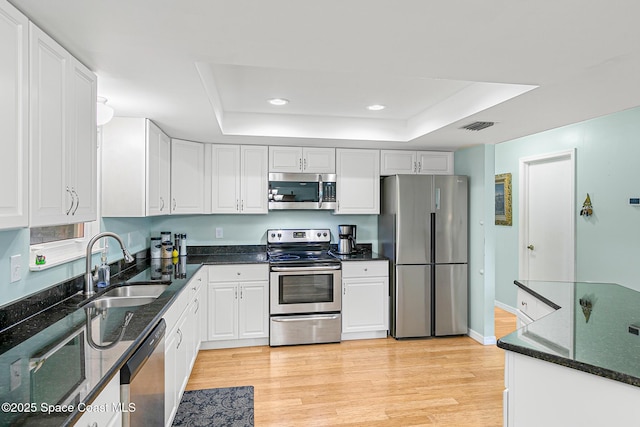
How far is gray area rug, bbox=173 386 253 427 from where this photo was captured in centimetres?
246

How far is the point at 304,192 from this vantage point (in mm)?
4145

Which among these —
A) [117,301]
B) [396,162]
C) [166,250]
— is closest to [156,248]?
[166,250]

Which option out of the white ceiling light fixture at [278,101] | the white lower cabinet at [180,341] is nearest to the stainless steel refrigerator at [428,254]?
the white ceiling light fixture at [278,101]

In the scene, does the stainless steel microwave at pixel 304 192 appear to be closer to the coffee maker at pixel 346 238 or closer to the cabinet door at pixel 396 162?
the coffee maker at pixel 346 238

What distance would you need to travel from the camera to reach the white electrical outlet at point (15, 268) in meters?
1.75

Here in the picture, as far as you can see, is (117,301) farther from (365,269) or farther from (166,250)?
(365,269)

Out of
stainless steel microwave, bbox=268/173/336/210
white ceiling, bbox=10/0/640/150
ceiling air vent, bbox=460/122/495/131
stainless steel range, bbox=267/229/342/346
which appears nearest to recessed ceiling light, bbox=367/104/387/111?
white ceiling, bbox=10/0/640/150

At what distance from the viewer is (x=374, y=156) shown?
4.23 m

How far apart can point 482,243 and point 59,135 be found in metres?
3.80

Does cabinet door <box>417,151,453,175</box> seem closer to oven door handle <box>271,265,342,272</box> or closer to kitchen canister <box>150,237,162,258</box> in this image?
oven door handle <box>271,265,342,272</box>

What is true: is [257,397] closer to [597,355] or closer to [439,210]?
[597,355]

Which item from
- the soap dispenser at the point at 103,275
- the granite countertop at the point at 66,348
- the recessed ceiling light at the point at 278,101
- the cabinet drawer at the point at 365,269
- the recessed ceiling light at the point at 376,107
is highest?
the recessed ceiling light at the point at 376,107

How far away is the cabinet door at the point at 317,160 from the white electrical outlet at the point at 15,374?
3103 millimetres

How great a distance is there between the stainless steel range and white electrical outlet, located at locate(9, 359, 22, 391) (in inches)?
99.9
